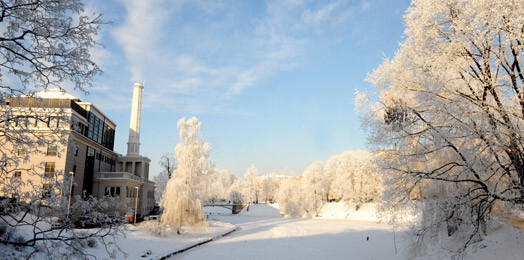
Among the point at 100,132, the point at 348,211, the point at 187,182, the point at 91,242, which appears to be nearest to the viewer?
the point at 91,242

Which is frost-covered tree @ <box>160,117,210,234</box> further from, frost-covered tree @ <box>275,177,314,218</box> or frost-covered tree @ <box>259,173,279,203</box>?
frost-covered tree @ <box>259,173,279,203</box>

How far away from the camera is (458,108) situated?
959 cm

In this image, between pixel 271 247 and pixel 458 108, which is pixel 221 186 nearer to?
pixel 271 247

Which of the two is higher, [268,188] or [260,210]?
[268,188]

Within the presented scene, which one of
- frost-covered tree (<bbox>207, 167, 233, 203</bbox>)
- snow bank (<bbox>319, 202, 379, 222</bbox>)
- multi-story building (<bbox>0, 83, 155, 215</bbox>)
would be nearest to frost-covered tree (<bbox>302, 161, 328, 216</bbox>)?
snow bank (<bbox>319, 202, 379, 222</bbox>)

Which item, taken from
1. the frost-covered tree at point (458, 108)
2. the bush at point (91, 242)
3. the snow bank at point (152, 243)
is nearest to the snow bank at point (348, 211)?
the snow bank at point (152, 243)

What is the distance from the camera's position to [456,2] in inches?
425

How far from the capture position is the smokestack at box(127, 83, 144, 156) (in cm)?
5984

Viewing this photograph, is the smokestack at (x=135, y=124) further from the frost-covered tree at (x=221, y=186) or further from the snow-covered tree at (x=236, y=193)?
the snow-covered tree at (x=236, y=193)

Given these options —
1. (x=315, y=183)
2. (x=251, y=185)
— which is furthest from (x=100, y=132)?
(x=251, y=185)

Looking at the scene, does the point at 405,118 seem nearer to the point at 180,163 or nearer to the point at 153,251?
the point at 153,251

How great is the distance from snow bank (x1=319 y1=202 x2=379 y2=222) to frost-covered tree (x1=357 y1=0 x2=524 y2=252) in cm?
5061

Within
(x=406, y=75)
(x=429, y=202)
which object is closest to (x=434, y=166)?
(x=429, y=202)

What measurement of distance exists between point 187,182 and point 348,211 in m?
46.3
